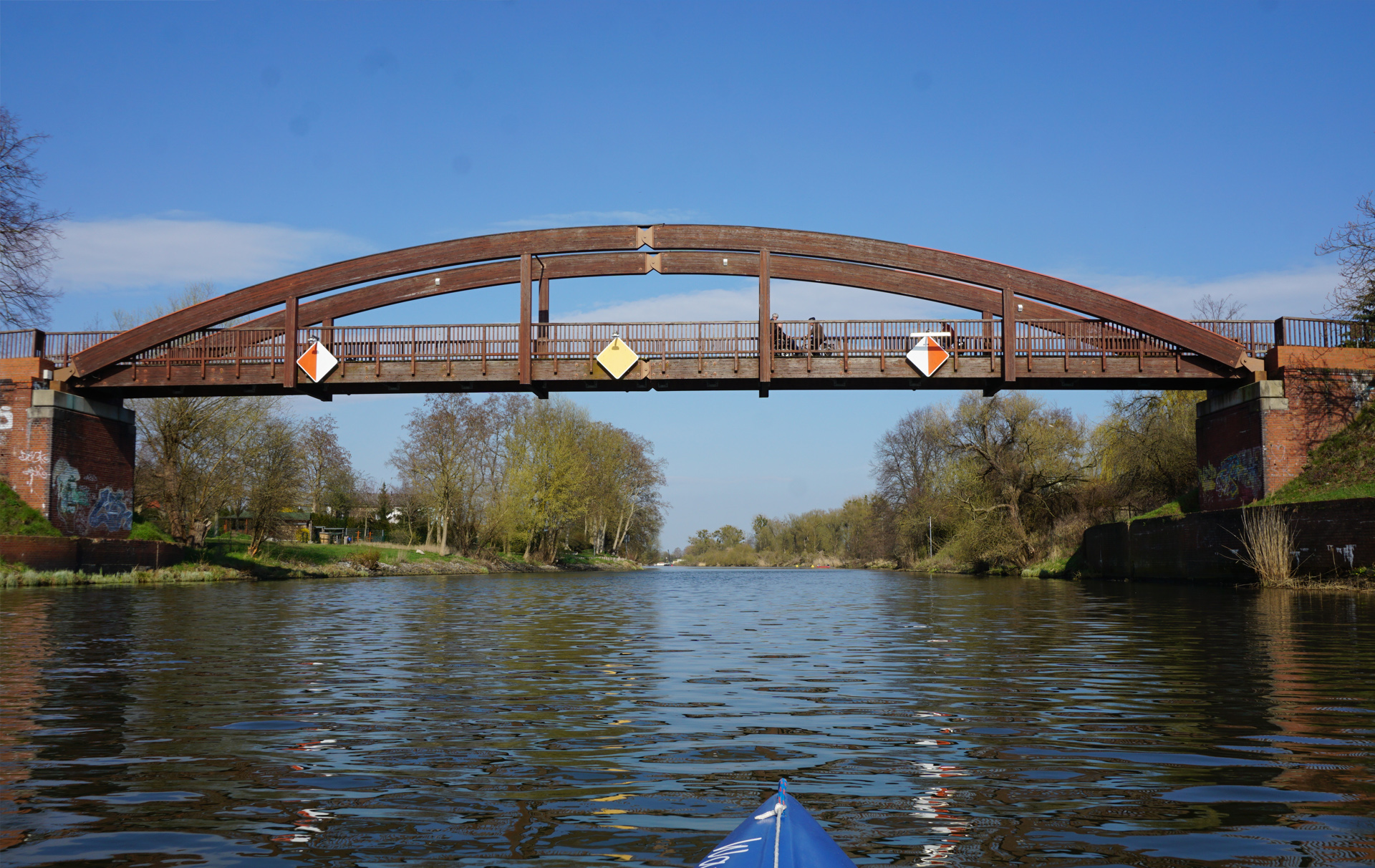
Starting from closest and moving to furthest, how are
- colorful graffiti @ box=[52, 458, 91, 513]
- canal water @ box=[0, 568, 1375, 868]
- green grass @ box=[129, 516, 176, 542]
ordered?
canal water @ box=[0, 568, 1375, 868] < colorful graffiti @ box=[52, 458, 91, 513] < green grass @ box=[129, 516, 176, 542]

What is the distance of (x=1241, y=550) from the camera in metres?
30.7

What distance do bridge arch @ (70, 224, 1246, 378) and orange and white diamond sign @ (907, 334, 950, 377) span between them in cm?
272

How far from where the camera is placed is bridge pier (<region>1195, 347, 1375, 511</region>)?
32.5 m

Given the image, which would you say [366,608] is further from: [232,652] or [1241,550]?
[1241,550]

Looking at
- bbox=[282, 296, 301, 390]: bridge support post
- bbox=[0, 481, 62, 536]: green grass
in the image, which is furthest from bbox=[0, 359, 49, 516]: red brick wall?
bbox=[282, 296, 301, 390]: bridge support post

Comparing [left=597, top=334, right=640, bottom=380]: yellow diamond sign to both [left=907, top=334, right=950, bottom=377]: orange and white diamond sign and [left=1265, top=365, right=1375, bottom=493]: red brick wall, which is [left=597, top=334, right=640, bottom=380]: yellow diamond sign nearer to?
[left=907, top=334, right=950, bottom=377]: orange and white diamond sign

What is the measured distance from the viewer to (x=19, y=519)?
33.7 meters

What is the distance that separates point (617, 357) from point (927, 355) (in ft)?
32.4

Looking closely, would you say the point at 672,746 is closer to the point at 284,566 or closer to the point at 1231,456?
the point at 1231,456

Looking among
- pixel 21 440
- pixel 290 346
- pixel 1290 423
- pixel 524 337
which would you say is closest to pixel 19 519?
pixel 21 440

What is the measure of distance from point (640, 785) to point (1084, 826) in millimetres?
2452

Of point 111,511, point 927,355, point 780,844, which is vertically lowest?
point 780,844

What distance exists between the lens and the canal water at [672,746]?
479cm

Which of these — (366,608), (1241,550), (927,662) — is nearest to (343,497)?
(366,608)
